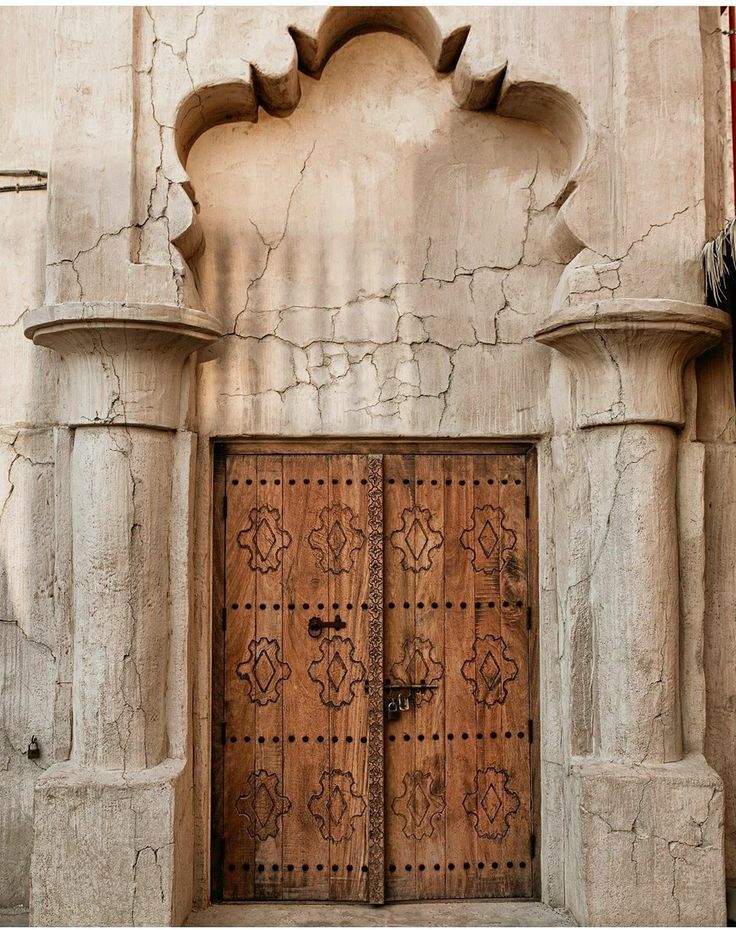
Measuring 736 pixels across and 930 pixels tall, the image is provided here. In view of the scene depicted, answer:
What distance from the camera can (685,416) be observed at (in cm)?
399

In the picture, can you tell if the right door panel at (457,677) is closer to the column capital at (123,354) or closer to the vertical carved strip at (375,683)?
the vertical carved strip at (375,683)

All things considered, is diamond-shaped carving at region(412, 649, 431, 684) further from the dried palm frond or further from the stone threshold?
the dried palm frond

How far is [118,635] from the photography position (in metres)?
3.77

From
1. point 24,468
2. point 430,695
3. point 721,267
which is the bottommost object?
point 430,695

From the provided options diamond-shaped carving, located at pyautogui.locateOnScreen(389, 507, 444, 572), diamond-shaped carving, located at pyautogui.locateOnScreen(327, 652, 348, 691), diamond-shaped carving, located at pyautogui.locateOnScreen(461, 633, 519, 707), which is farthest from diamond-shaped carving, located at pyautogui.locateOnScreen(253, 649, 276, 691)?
diamond-shaped carving, located at pyautogui.locateOnScreen(461, 633, 519, 707)

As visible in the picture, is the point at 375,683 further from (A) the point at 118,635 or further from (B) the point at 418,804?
(A) the point at 118,635

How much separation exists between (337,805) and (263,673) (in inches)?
26.4

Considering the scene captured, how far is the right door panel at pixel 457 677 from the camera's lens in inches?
163

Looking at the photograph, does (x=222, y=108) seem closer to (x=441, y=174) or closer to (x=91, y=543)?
(x=441, y=174)

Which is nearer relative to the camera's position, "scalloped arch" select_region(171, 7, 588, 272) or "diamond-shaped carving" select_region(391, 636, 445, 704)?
"scalloped arch" select_region(171, 7, 588, 272)

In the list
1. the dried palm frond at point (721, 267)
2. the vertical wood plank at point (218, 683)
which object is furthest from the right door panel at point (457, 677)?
the dried palm frond at point (721, 267)

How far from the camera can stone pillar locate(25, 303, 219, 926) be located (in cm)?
367

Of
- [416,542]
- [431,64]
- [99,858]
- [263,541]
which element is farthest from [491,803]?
[431,64]

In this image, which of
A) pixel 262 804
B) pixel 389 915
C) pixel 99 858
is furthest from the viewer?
pixel 262 804
